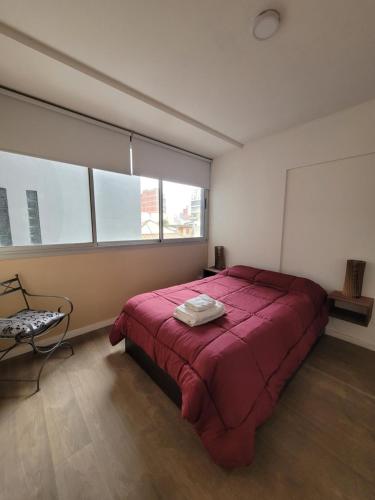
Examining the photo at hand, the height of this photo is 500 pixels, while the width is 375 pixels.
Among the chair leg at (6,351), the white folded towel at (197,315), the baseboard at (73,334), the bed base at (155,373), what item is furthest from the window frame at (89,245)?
the white folded towel at (197,315)

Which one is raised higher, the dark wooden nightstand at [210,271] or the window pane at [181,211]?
the window pane at [181,211]

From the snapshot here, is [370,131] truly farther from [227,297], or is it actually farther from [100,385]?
[100,385]

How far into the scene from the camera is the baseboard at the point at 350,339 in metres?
2.15

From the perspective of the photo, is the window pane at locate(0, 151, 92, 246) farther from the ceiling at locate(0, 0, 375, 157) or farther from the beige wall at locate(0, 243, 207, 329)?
the ceiling at locate(0, 0, 375, 157)

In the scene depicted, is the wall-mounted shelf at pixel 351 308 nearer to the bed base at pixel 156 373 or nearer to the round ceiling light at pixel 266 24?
the bed base at pixel 156 373

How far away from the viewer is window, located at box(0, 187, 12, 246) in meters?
1.87

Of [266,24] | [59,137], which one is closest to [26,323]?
[59,137]

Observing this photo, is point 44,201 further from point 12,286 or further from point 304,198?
point 304,198

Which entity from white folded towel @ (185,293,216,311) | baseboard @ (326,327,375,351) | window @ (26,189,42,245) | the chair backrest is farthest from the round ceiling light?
baseboard @ (326,327,375,351)

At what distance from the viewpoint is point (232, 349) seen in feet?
4.11

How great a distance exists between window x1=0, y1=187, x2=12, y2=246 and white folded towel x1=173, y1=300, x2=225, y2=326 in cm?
179

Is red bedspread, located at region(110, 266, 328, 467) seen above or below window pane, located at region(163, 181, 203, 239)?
below

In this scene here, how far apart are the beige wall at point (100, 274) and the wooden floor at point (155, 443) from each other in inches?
30.2

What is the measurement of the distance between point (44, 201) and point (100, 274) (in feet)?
3.32
